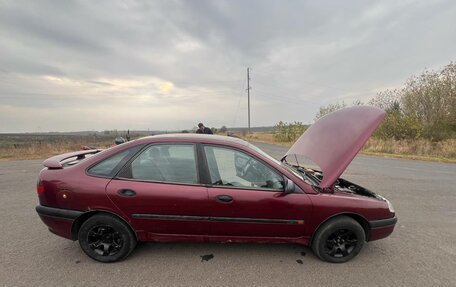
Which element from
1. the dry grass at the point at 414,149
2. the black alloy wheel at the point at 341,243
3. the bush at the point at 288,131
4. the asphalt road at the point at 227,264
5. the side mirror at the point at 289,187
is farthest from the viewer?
the bush at the point at 288,131

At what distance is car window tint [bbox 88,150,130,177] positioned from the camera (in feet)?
9.00

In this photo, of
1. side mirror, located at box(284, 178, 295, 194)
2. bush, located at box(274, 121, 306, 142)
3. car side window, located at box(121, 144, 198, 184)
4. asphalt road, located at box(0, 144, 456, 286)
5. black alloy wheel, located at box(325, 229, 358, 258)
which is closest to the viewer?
asphalt road, located at box(0, 144, 456, 286)

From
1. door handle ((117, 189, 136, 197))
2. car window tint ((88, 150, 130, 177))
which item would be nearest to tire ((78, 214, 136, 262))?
door handle ((117, 189, 136, 197))

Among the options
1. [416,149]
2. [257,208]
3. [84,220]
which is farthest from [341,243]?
[416,149]


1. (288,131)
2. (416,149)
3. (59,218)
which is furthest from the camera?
(288,131)

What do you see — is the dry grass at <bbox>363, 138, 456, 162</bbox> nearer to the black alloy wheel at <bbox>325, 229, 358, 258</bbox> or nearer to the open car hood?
the open car hood

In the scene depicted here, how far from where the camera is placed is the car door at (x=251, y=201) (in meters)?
2.65

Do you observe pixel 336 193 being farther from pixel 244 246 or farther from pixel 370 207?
pixel 244 246

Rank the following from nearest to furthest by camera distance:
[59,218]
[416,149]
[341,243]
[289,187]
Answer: [289,187]
[59,218]
[341,243]
[416,149]

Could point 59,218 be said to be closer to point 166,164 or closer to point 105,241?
point 105,241

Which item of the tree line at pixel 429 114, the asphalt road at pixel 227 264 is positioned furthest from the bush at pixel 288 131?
the asphalt road at pixel 227 264

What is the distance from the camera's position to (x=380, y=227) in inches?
112

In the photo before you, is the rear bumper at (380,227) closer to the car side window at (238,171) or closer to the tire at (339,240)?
the tire at (339,240)

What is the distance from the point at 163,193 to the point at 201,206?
0.45 metres
